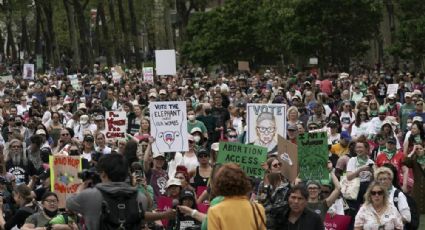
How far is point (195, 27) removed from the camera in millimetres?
61781

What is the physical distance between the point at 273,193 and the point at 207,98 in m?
15.8

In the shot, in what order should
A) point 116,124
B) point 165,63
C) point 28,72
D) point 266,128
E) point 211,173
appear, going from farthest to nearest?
point 28,72 → point 165,63 → point 116,124 → point 266,128 → point 211,173

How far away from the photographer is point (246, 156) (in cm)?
1379

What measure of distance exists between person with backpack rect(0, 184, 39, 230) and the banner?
2.76 m

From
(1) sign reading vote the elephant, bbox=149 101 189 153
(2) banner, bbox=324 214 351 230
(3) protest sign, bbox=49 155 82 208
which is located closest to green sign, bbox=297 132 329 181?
(2) banner, bbox=324 214 351 230

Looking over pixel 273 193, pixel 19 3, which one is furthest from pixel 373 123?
pixel 19 3

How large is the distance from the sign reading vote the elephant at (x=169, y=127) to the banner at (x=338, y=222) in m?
5.87

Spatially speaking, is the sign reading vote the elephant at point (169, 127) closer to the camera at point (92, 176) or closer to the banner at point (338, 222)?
the banner at point (338, 222)

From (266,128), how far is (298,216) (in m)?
8.68

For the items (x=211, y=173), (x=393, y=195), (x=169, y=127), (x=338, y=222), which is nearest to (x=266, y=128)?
(x=169, y=127)

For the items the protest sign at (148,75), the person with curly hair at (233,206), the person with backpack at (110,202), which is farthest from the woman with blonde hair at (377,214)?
the protest sign at (148,75)

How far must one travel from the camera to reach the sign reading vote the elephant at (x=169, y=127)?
1794 cm

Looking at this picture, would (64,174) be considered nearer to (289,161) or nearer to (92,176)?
(289,161)

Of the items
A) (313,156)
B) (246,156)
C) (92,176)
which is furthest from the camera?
(313,156)
